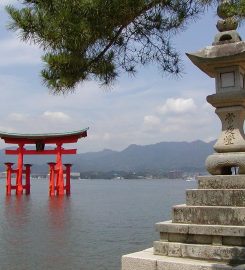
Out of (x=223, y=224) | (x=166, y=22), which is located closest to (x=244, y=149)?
(x=223, y=224)

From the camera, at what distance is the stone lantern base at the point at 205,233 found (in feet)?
18.1

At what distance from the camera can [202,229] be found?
18.9ft

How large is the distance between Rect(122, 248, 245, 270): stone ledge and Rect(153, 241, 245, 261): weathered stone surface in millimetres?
78

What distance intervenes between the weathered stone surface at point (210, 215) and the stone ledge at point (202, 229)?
12cm

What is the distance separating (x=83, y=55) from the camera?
5121 mm

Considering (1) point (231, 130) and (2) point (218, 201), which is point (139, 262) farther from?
(1) point (231, 130)

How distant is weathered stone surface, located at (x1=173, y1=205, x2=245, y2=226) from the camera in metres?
5.70

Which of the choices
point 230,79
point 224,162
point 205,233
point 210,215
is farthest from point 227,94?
point 205,233

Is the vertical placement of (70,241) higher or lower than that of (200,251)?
lower

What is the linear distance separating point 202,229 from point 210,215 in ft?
0.82

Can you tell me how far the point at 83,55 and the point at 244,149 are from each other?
9.25ft

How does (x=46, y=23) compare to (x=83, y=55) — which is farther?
(x=83, y=55)

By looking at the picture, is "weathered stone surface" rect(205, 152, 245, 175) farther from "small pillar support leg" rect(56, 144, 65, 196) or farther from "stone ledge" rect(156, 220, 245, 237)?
"small pillar support leg" rect(56, 144, 65, 196)

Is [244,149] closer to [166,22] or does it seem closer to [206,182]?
[206,182]
